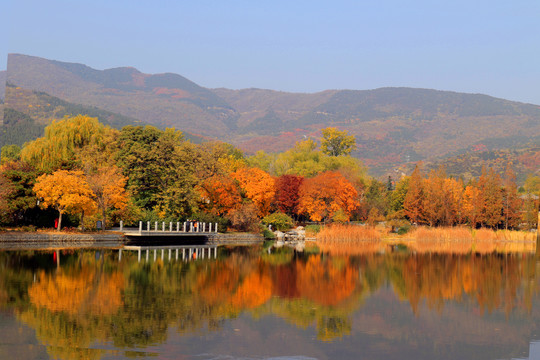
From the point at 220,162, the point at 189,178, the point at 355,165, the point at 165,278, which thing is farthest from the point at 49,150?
the point at 355,165

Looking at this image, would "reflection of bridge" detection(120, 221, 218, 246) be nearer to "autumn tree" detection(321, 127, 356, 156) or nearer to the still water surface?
the still water surface

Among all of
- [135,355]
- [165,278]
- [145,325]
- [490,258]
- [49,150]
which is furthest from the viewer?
[49,150]

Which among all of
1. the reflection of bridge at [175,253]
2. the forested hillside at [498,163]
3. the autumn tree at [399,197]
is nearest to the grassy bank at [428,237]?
the autumn tree at [399,197]

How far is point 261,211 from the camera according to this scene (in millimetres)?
69250

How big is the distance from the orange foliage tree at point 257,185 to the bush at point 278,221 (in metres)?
1.18

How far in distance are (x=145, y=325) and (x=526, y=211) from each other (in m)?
65.7

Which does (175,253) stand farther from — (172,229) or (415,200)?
(415,200)

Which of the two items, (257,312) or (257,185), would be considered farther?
(257,185)

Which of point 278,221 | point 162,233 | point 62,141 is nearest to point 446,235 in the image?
point 278,221

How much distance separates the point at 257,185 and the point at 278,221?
16.8ft

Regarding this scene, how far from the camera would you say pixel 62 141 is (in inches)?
2234

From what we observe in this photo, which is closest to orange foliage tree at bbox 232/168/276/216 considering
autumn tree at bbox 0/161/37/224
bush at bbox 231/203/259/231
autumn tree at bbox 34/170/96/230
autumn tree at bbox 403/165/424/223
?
bush at bbox 231/203/259/231

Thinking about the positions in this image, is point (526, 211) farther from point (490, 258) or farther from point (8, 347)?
point (8, 347)

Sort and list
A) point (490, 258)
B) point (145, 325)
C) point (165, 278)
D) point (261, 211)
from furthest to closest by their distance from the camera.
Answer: point (261, 211), point (490, 258), point (165, 278), point (145, 325)
